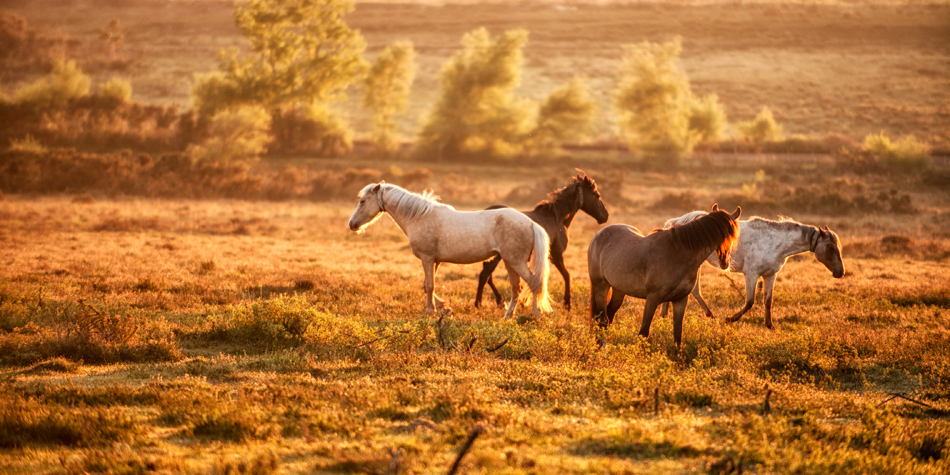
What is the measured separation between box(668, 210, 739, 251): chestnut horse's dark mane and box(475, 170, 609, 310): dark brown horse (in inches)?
152

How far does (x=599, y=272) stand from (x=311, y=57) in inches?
1707

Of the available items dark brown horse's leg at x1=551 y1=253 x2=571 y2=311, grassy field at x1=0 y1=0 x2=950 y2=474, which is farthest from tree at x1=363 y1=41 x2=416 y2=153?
dark brown horse's leg at x1=551 y1=253 x2=571 y2=311

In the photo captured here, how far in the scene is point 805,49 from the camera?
300ft

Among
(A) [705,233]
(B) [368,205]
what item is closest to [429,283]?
(B) [368,205]

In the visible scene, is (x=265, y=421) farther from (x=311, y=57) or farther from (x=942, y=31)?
(x=942, y=31)

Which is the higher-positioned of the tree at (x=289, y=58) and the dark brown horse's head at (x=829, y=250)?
the tree at (x=289, y=58)

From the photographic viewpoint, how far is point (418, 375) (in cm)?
698

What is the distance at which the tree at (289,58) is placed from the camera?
44219mm

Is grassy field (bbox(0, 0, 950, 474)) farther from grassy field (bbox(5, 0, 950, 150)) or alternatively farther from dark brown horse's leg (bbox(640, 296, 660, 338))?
grassy field (bbox(5, 0, 950, 150))

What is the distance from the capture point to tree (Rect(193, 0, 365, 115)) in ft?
145

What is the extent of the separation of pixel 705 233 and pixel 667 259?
21.1 inches

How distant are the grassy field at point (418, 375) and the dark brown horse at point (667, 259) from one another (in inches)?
24.6

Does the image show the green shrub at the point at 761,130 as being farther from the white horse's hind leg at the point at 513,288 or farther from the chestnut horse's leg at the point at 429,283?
the chestnut horse's leg at the point at 429,283

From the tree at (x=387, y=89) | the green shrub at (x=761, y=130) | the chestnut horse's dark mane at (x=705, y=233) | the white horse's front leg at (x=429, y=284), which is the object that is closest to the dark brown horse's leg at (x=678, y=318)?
the chestnut horse's dark mane at (x=705, y=233)
